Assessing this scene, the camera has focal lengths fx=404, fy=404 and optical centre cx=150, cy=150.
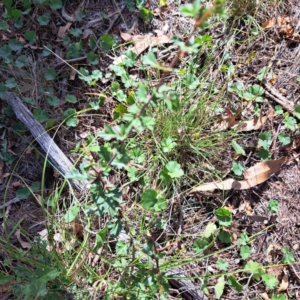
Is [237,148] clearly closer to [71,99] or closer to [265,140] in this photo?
[265,140]

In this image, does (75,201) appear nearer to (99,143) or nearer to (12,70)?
(99,143)

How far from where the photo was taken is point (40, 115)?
7.57 feet

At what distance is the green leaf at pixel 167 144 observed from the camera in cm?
218

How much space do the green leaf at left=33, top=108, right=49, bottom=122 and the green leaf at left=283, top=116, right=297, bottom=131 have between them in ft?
4.49

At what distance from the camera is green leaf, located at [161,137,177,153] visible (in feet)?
7.15

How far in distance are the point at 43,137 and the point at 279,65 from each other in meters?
1.47

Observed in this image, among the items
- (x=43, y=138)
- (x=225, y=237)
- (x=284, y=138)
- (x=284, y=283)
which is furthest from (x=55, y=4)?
(x=284, y=283)

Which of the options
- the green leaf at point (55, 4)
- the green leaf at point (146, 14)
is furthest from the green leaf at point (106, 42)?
the green leaf at point (55, 4)

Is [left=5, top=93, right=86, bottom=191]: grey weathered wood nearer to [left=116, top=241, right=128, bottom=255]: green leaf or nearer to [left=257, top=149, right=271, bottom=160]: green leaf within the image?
[left=116, top=241, right=128, bottom=255]: green leaf

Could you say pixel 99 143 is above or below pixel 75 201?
above

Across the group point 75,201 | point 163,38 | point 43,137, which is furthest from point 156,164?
point 163,38

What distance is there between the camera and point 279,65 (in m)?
2.46

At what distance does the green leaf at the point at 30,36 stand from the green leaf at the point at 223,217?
4.94 feet

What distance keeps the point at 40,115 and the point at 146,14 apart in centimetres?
90
